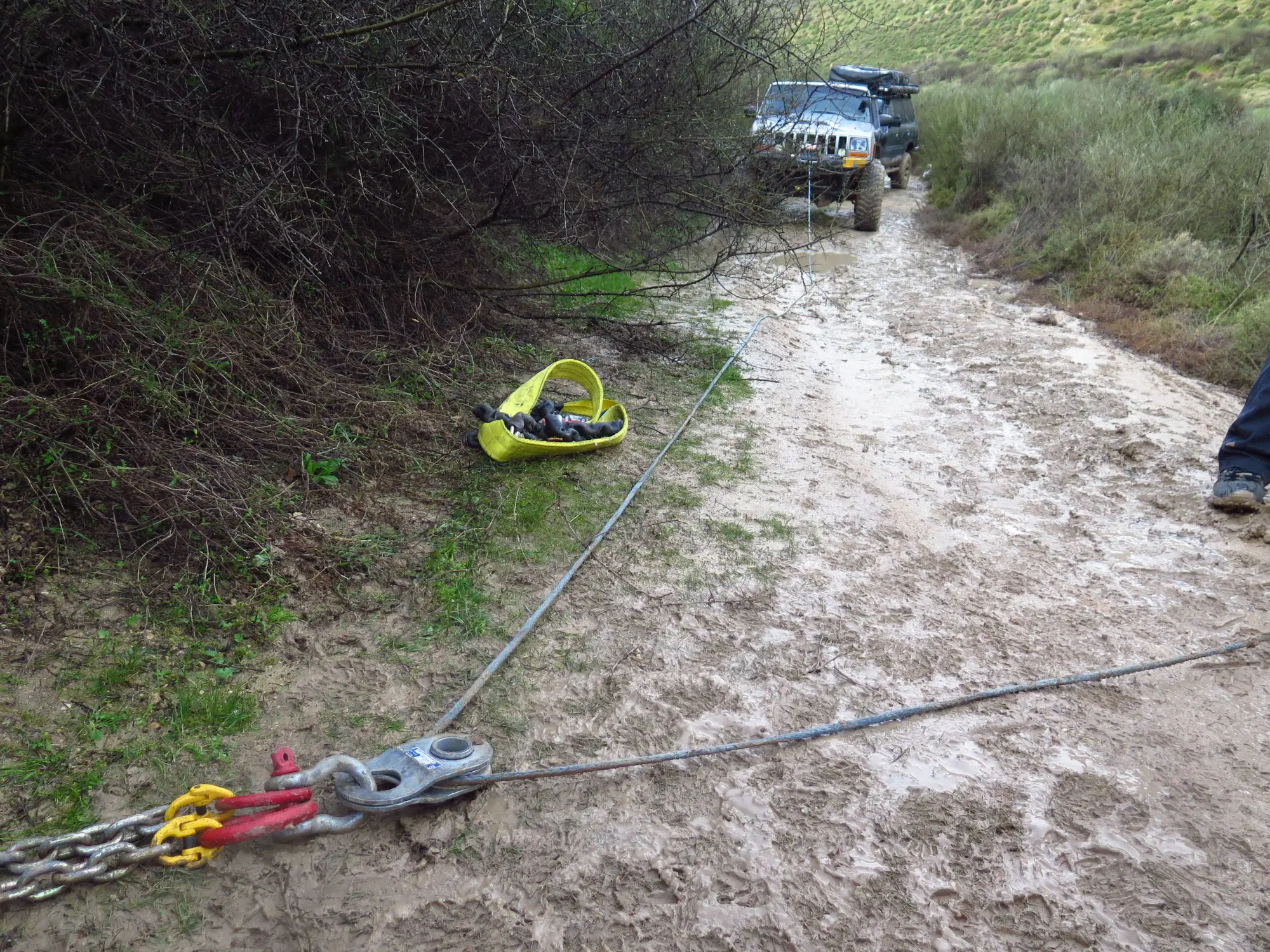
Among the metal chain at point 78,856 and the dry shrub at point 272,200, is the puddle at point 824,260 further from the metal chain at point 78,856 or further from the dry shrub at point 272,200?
the metal chain at point 78,856

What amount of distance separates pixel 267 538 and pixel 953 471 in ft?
11.3

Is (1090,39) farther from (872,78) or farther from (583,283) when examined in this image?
(583,283)

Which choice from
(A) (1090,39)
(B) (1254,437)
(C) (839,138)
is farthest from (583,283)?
(A) (1090,39)

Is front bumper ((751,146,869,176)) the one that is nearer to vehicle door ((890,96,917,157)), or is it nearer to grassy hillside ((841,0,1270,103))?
vehicle door ((890,96,917,157))

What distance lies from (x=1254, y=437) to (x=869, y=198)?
856cm

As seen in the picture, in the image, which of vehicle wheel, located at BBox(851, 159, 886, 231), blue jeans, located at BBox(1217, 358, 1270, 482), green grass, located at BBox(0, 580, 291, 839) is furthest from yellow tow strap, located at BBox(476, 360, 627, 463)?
A: vehicle wheel, located at BBox(851, 159, 886, 231)

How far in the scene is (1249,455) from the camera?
4156 millimetres

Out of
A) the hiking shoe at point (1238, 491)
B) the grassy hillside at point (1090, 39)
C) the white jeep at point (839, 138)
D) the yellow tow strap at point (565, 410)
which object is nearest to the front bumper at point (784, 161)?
the white jeep at point (839, 138)

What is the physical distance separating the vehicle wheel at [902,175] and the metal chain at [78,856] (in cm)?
1690

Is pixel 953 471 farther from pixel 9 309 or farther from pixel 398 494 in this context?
pixel 9 309

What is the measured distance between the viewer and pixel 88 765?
2045 millimetres

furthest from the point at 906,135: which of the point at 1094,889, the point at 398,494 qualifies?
the point at 1094,889

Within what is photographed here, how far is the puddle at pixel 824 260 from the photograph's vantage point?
31.9 ft

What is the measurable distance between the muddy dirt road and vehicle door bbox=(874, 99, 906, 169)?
10.4 meters
